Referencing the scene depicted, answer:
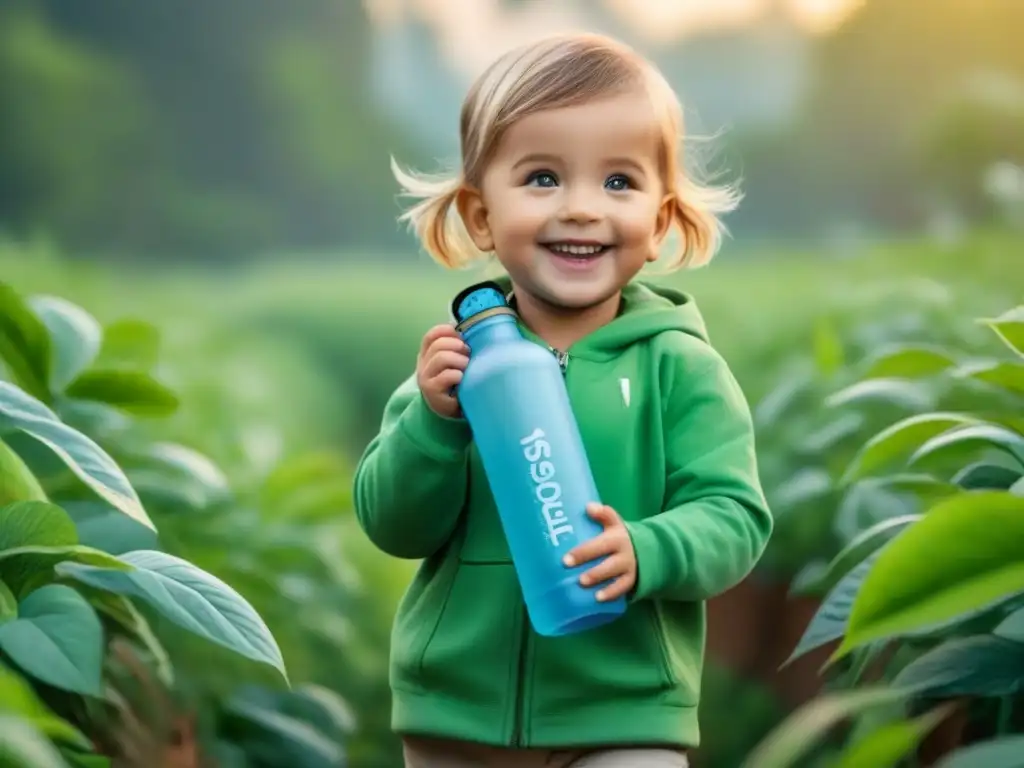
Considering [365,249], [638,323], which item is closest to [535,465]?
[638,323]

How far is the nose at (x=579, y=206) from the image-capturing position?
1.63 metres

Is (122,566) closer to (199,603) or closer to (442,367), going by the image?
(199,603)

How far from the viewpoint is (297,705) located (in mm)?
2441

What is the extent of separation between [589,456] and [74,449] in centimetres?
49

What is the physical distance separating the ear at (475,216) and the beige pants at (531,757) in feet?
1.69

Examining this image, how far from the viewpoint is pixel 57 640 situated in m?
1.44

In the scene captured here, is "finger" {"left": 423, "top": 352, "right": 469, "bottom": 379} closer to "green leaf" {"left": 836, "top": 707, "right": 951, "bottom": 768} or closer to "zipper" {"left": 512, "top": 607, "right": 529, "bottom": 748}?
"zipper" {"left": 512, "top": 607, "right": 529, "bottom": 748}

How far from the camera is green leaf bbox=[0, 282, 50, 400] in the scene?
1.80 metres

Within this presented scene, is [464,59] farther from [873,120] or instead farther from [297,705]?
[297,705]

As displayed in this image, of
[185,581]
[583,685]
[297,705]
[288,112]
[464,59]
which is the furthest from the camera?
[288,112]

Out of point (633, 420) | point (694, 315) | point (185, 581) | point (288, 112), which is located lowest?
point (185, 581)

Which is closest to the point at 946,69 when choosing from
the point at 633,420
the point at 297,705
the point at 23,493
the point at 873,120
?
the point at 873,120

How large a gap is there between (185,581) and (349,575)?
1.40 metres

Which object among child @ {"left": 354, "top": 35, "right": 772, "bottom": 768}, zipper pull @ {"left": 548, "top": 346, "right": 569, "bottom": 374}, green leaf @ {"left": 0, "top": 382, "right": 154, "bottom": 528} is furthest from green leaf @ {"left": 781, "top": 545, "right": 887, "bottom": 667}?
green leaf @ {"left": 0, "top": 382, "right": 154, "bottom": 528}
